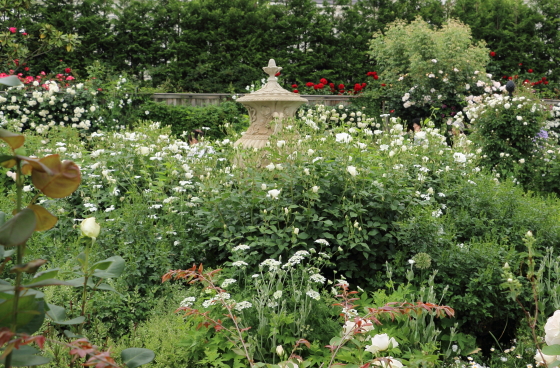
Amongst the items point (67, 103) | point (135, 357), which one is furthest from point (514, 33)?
point (135, 357)

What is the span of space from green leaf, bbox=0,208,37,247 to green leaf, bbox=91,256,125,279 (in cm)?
30

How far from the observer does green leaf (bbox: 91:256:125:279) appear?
3.05 feet

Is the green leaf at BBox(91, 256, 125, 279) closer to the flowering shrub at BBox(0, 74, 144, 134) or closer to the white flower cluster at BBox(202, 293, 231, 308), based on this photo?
the white flower cluster at BBox(202, 293, 231, 308)

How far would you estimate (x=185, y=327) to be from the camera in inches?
96.2

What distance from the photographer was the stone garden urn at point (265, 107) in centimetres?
502

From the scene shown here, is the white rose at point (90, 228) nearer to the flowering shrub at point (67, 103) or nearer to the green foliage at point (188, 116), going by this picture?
the flowering shrub at point (67, 103)

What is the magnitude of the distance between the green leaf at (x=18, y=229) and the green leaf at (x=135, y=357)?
36 cm

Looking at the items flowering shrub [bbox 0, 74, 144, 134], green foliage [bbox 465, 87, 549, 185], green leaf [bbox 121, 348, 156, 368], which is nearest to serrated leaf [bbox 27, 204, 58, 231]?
green leaf [bbox 121, 348, 156, 368]

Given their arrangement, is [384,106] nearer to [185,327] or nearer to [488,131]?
[488,131]

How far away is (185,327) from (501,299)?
1889 millimetres

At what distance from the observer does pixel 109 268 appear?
956 mm

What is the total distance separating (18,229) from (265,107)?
459 centimetres

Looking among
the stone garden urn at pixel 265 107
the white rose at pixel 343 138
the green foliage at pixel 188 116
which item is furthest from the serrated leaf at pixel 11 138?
the green foliage at pixel 188 116

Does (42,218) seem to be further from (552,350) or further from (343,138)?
(343,138)
